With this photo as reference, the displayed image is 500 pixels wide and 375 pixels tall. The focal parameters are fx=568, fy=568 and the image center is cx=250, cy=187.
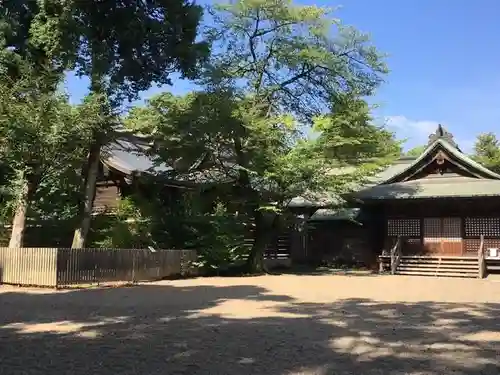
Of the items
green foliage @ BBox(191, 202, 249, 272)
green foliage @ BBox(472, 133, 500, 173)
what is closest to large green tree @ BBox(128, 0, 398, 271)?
green foliage @ BBox(191, 202, 249, 272)

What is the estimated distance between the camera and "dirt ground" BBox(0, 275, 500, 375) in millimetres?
6477

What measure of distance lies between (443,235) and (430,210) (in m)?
1.19

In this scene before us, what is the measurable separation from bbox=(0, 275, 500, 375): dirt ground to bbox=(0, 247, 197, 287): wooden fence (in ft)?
2.94

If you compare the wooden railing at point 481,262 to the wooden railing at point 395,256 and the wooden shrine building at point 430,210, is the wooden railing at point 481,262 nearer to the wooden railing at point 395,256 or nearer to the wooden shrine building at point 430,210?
the wooden shrine building at point 430,210

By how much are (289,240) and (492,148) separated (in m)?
25.1

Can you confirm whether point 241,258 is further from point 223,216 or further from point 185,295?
point 185,295

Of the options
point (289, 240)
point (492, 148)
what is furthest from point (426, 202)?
point (492, 148)

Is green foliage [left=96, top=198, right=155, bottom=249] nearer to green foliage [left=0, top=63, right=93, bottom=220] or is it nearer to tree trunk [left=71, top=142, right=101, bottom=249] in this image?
tree trunk [left=71, top=142, right=101, bottom=249]

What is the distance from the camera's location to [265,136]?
69.1ft

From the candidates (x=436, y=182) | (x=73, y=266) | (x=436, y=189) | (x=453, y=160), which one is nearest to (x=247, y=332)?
(x=73, y=266)

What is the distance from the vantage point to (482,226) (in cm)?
2359

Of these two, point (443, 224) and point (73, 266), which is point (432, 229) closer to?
point (443, 224)

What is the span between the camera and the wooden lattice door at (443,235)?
945 inches

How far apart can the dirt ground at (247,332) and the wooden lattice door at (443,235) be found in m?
8.97
